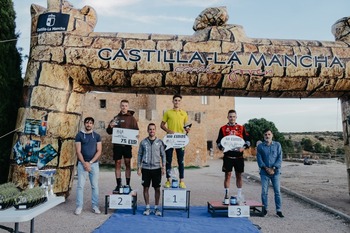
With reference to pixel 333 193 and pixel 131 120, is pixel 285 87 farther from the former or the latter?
pixel 333 193

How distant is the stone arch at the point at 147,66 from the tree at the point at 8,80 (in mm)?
555

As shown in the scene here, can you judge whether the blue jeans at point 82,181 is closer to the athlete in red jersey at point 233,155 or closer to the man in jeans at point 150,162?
the man in jeans at point 150,162

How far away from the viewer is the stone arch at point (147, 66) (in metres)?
6.30

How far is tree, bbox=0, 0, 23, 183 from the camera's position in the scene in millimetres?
6594

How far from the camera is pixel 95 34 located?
662cm

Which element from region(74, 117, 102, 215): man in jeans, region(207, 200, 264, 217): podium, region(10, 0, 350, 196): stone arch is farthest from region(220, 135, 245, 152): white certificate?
region(74, 117, 102, 215): man in jeans

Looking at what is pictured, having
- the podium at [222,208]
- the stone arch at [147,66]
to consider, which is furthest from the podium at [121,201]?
the podium at [222,208]

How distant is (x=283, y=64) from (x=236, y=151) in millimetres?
2009

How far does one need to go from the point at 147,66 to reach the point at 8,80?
293 centimetres

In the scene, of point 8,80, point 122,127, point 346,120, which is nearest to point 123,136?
point 122,127

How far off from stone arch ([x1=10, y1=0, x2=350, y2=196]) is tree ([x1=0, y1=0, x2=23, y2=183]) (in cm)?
55

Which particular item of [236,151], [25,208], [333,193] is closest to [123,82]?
[236,151]

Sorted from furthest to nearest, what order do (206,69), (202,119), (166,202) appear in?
(202,119), (206,69), (166,202)

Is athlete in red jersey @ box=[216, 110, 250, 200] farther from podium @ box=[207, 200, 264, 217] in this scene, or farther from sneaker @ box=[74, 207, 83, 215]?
sneaker @ box=[74, 207, 83, 215]
